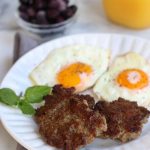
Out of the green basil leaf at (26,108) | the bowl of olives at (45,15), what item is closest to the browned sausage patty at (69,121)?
the green basil leaf at (26,108)

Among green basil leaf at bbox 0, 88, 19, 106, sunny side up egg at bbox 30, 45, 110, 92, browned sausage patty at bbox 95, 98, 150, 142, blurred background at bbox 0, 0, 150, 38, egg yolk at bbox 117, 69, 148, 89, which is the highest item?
browned sausage patty at bbox 95, 98, 150, 142

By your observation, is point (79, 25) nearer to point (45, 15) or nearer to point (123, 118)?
point (45, 15)

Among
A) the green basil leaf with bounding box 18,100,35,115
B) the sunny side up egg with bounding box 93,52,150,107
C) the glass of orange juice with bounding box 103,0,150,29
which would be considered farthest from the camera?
the glass of orange juice with bounding box 103,0,150,29

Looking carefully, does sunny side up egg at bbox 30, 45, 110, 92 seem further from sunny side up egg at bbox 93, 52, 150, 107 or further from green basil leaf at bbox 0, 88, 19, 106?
→ green basil leaf at bbox 0, 88, 19, 106

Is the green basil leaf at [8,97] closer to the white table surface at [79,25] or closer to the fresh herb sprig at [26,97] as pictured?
the fresh herb sprig at [26,97]

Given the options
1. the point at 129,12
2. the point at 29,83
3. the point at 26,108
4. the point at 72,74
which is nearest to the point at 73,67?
the point at 72,74

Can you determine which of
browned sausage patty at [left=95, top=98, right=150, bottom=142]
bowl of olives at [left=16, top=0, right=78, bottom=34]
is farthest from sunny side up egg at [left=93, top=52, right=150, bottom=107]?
bowl of olives at [left=16, top=0, right=78, bottom=34]
